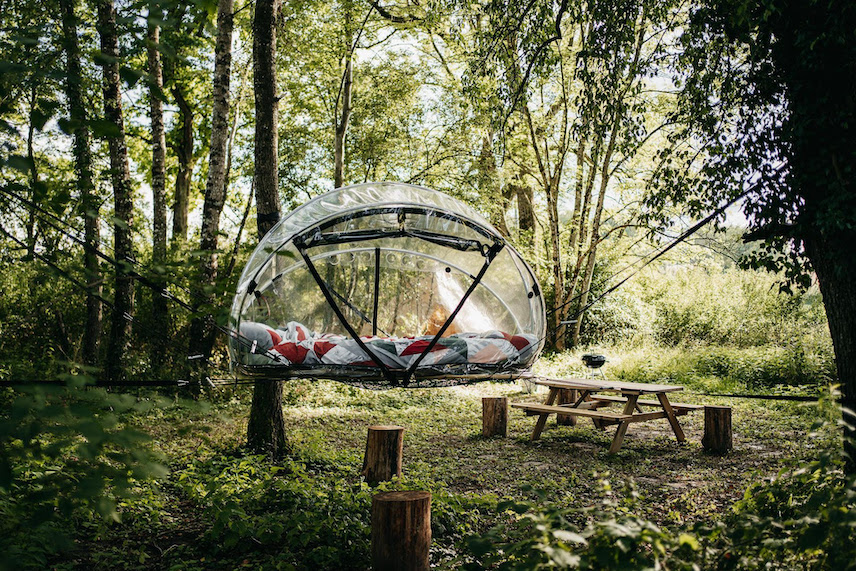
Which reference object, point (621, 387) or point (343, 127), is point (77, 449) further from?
point (343, 127)

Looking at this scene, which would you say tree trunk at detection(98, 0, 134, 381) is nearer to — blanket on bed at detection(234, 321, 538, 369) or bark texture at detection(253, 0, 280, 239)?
bark texture at detection(253, 0, 280, 239)

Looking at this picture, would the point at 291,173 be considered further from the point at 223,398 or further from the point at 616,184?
the point at 616,184

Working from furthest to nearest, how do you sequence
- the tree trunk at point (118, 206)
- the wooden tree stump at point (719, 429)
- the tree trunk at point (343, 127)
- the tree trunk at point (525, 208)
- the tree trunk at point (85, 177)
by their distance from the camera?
the tree trunk at point (525, 208) → the tree trunk at point (343, 127) → the tree trunk at point (118, 206) → the wooden tree stump at point (719, 429) → the tree trunk at point (85, 177)

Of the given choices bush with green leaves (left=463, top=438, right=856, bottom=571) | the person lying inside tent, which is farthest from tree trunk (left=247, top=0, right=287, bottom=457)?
bush with green leaves (left=463, top=438, right=856, bottom=571)

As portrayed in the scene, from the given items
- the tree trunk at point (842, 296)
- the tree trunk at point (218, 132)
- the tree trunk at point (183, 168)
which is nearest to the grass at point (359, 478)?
the tree trunk at point (842, 296)

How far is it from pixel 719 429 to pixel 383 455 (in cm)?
361

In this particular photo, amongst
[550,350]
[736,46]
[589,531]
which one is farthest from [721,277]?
[589,531]

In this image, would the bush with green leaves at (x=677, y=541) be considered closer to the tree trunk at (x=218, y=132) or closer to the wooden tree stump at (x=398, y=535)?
the wooden tree stump at (x=398, y=535)

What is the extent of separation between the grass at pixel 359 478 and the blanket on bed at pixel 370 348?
1.81 ft

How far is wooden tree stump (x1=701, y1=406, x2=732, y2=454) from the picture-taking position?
6.48 metres

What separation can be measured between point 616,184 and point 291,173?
7053mm

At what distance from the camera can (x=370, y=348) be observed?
4.52m

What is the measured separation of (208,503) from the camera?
4270mm

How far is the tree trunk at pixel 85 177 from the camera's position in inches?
80.5
